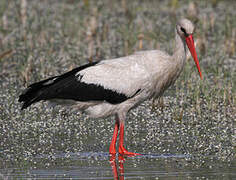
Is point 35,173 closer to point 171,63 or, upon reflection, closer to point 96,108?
point 96,108

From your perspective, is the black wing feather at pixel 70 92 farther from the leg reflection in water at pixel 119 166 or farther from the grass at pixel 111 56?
the leg reflection in water at pixel 119 166

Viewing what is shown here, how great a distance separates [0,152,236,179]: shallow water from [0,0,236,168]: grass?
29 cm

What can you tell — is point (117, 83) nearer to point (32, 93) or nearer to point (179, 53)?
point (179, 53)

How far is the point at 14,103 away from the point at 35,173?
3.87 metres

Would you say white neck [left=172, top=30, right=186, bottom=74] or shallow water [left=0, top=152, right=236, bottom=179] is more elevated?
white neck [left=172, top=30, right=186, bottom=74]

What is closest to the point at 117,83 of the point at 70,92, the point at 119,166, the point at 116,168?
the point at 70,92

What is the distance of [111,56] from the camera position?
14.2 metres

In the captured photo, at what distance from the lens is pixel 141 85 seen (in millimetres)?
8547

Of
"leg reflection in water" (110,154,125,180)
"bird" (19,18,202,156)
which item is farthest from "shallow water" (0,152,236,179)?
"bird" (19,18,202,156)

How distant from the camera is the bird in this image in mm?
8570

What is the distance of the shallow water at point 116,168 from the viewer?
22.6 ft

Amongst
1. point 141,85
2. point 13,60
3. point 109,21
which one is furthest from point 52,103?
point 109,21

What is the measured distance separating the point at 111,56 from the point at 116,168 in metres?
7.02

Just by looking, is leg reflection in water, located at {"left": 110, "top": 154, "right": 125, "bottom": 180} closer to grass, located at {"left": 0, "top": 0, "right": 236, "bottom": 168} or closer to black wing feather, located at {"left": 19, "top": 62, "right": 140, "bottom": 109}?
grass, located at {"left": 0, "top": 0, "right": 236, "bottom": 168}
